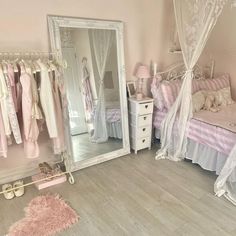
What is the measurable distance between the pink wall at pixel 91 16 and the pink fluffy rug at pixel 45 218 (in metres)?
1.62

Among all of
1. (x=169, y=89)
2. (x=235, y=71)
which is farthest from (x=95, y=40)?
(x=235, y=71)

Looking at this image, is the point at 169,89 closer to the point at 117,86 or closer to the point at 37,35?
the point at 117,86

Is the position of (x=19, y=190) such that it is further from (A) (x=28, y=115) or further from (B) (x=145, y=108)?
(B) (x=145, y=108)

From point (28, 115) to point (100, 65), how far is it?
3.83 ft

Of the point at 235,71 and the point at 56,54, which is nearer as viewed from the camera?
the point at 56,54

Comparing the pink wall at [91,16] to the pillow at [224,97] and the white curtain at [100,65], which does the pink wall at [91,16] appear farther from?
the pillow at [224,97]

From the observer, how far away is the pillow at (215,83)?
3.57 metres

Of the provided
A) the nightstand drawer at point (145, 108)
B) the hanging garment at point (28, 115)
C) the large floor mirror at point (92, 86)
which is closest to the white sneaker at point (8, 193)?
the hanging garment at point (28, 115)

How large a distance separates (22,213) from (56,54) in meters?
1.66

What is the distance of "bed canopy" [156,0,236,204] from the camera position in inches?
93.0

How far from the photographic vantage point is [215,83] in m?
3.63

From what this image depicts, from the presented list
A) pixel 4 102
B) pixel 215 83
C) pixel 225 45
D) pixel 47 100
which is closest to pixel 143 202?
pixel 47 100

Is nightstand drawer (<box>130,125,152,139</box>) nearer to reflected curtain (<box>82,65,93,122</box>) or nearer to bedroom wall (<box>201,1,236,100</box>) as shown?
reflected curtain (<box>82,65,93,122</box>)

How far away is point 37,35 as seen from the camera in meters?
2.47
